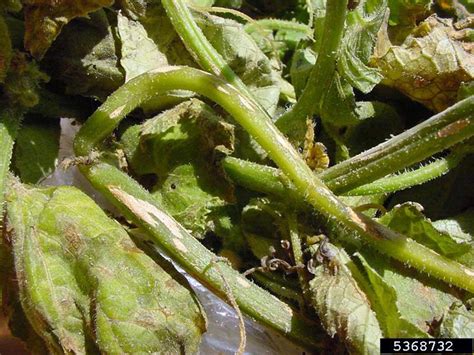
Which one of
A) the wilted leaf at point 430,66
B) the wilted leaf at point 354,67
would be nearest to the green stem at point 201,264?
the wilted leaf at point 354,67

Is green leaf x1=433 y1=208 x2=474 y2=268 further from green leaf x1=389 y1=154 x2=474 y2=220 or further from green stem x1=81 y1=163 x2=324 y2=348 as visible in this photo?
green stem x1=81 y1=163 x2=324 y2=348

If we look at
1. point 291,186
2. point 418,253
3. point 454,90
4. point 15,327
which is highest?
point 454,90

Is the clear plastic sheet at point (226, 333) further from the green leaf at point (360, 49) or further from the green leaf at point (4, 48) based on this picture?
the green leaf at point (360, 49)

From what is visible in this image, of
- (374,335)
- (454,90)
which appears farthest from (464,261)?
(454,90)

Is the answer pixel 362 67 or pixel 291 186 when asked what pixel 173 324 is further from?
pixel 362 67

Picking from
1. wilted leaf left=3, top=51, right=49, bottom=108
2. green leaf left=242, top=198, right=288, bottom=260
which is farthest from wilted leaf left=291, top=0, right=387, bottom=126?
wilted leaf left=3, top=51, right=49, bottom=108

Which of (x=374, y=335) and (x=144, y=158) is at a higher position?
(x=144, y=158)

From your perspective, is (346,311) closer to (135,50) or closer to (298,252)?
(298,252)
